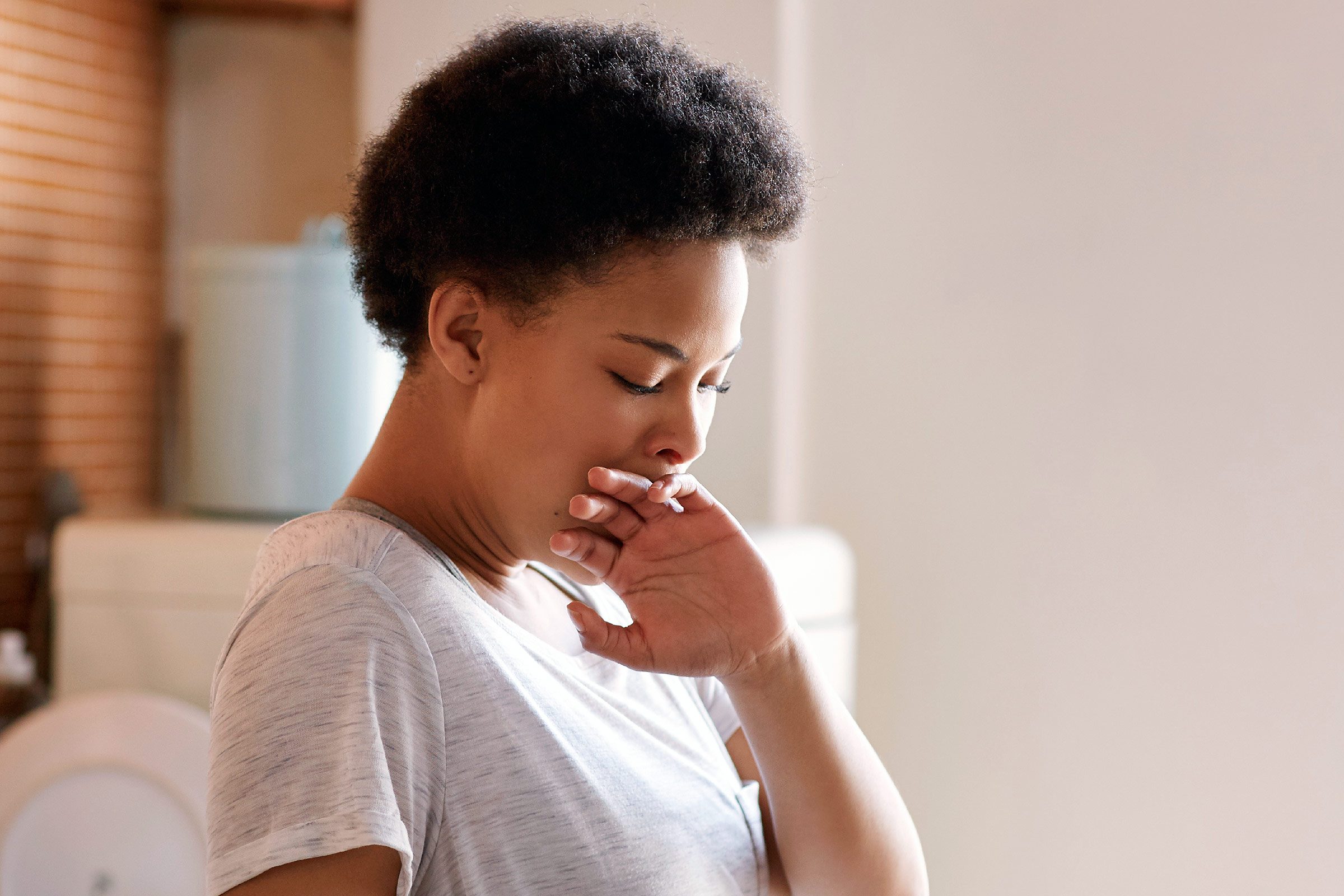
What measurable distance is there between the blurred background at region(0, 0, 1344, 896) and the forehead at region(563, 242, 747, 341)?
716 mm

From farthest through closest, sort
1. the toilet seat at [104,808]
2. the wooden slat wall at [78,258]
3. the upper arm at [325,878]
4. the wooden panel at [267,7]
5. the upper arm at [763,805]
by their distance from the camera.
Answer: the wooden panel at [267,7] → the wooden slat wall at [78,258] → the toilet seat at [104,808] → the upper arm at [763,805] → the upper arm at [325,878]

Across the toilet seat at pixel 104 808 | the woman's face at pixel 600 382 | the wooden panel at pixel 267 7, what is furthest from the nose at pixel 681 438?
the wooden panel at pixel 267 7

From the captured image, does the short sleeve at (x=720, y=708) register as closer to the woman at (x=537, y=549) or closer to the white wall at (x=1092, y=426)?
the woman at (x=537, y=549)

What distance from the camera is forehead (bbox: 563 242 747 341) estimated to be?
63cm

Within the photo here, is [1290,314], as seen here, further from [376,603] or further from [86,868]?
[86,868]

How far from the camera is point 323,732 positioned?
538mm

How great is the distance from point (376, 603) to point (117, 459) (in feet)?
4.41

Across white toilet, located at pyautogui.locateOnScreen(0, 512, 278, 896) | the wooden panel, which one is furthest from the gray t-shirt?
the wooden panel

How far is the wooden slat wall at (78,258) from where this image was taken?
5.05 feet

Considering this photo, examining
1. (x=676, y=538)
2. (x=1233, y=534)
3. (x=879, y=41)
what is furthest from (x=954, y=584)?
(x=676, y=538)

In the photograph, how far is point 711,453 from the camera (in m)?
1.51

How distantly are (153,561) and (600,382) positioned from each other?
0.88 metres

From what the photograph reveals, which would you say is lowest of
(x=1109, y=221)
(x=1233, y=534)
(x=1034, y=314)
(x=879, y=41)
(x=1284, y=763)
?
(x=1284, y=763)

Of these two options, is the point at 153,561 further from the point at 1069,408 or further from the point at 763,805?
the point at 1069,408
